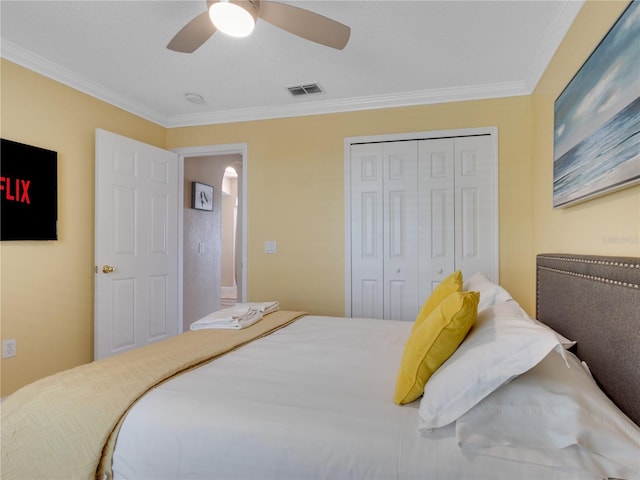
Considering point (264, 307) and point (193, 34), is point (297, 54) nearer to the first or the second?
point (193, 34)

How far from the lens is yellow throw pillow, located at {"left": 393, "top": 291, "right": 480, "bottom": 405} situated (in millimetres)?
1129

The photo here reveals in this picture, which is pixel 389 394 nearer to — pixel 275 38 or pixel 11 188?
pixel 275 38

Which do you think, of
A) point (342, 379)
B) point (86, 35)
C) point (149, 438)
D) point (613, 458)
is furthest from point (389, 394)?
point (86, 35)

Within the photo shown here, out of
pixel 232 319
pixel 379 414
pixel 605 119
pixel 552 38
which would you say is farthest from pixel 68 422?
pixel 552 38

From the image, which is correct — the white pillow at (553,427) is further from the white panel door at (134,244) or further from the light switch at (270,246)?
the white panel door at (134,244)

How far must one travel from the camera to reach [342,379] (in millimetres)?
Answer: 1382

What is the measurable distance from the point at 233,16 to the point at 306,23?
361mm

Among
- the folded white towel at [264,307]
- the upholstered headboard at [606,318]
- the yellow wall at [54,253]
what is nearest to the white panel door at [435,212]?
the folded white towel at [264,307]

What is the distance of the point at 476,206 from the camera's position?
3107mm

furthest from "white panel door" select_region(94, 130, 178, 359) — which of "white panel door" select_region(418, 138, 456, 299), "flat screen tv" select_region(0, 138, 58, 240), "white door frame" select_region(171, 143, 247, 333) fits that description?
"white panel door" select_region(418, 138, 456, 299)

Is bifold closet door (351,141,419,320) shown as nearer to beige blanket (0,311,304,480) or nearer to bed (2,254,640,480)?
bed (2,254,640,480)

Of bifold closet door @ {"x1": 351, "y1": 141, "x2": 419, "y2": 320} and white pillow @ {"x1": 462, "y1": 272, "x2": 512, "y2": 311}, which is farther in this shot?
bifold closet door @ {"x1": 351, "y1": 141, "x2": 419, "y2": 320}

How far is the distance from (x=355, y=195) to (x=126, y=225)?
206cm

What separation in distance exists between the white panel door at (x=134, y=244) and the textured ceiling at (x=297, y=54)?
1.75ft
